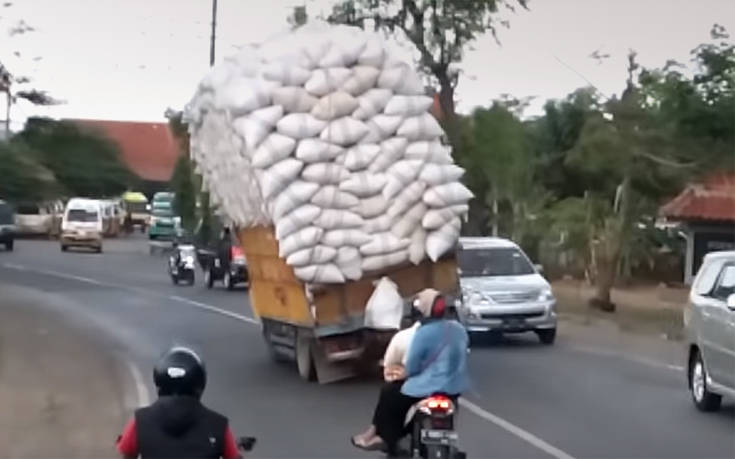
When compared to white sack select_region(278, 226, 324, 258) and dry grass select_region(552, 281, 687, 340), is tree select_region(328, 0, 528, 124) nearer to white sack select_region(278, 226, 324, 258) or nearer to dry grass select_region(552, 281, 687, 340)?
dry grass select_region(552, 281, 687, 340)

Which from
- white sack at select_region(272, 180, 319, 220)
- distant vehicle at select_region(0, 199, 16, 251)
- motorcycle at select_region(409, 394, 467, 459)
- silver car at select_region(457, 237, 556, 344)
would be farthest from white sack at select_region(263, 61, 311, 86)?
distant vehicle at select_region(0, 199, 16, 251)

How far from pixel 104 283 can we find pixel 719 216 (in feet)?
54.6

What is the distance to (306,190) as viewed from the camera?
20.4 metres

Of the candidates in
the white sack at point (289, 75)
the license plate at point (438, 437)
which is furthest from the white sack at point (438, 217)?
the license plate at point (438, 437)

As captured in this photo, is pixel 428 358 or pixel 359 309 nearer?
pixel 428 358

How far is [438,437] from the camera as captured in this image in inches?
494

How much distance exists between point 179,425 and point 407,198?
45.3 feet

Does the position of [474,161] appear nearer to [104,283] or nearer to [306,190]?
[104,283]

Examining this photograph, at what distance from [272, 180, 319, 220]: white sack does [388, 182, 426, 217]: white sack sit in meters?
1.00

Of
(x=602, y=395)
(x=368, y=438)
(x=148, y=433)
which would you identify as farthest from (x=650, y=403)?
(x=148, y=433)

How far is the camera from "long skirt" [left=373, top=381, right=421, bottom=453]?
1343cm

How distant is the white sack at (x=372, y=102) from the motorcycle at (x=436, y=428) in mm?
8157

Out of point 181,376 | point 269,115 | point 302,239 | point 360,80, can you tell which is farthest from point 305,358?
point 181,376

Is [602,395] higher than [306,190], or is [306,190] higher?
[306,190]
